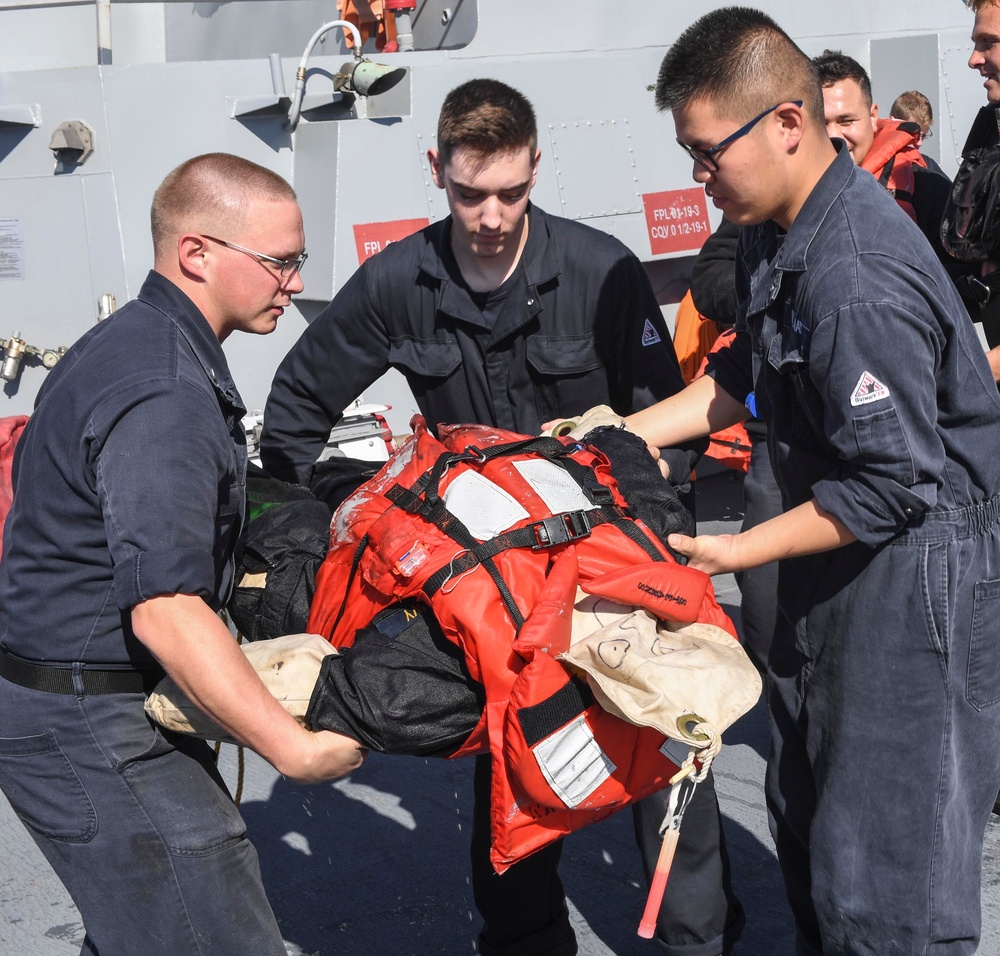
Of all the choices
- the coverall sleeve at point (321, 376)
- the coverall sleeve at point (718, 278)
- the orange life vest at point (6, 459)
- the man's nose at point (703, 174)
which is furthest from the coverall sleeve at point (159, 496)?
the orange life vest at point (6, 459)

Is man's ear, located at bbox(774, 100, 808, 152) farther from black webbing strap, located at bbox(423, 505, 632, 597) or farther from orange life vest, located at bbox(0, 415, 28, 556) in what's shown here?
orange life vest, located at bbox(0, 415, 28, 556)

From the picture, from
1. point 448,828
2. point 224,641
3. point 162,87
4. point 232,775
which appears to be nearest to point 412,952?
point 448,828

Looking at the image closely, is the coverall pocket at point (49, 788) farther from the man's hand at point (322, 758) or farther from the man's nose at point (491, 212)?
the man's nose at point (491, 212)

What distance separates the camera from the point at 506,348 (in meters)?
3.10

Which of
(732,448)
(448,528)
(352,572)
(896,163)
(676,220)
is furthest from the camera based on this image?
(676,220)

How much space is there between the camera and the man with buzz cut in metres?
2.86

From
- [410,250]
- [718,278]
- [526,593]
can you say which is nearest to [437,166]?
[410,250]

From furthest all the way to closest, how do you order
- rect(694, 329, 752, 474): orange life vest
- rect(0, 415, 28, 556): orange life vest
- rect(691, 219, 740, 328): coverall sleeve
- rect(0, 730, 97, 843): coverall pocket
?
1. rect(694, 329, 752, 474): orange life vest
2. rect(0, 415, 28, 556): orange life vest
3. rect(691, 219, 740, 328): coverall sleeve
4. rect(0, 730, 97, 843): coverall pocket

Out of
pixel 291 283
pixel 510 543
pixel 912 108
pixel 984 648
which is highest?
pixel 912 108

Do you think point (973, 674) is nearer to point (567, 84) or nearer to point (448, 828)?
point (448, 828)

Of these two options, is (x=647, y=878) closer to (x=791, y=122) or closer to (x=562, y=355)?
(x=562, y=355)

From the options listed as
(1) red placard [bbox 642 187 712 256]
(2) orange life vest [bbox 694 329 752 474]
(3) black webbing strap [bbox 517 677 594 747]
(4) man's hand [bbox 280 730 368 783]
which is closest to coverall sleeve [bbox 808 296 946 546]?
(3) black webbing strap [bbox 517 677 594 747]

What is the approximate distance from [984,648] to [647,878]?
3.92 feet

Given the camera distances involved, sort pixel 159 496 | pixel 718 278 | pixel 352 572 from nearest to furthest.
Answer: pixel 159 496, pixel 352 572, pixel 718 278
